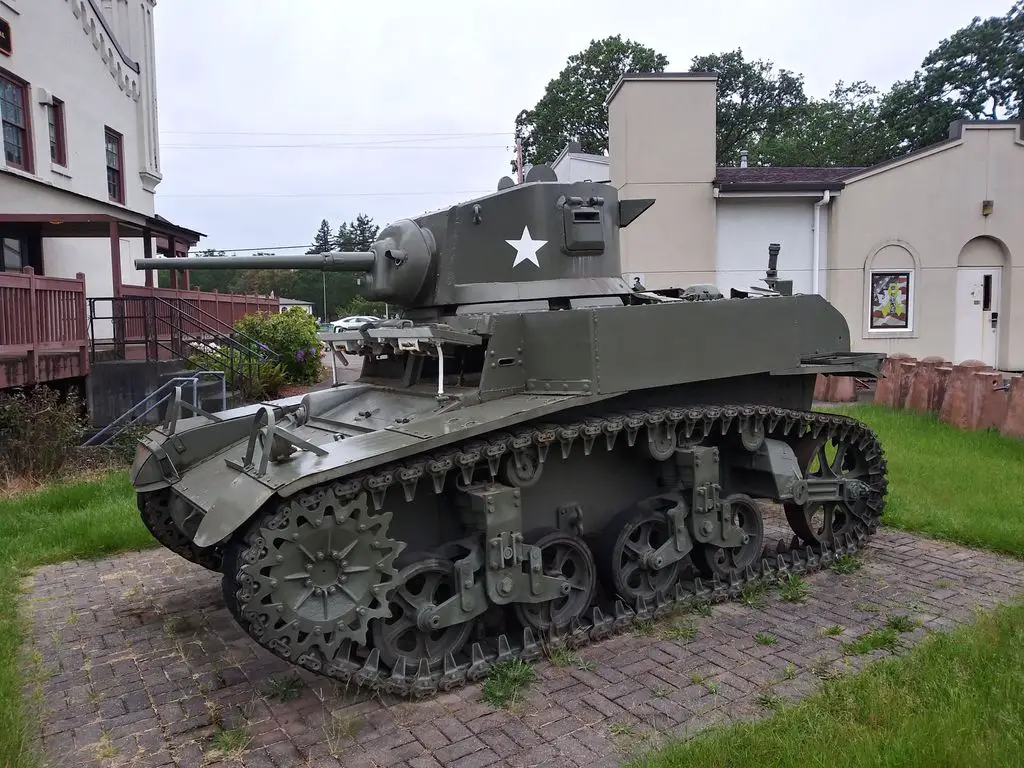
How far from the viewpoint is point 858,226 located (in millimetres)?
18172

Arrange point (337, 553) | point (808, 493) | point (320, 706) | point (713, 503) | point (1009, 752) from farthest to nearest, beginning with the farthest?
point (808, 493) < point (713, 503) < point (320, 706) < point (337, 553) < point (1009, 752)

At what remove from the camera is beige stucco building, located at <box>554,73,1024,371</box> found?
17172 mm

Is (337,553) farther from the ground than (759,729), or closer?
farther from the ground

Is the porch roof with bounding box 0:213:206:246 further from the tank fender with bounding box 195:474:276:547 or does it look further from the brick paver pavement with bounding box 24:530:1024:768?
the tank fender with bounding box 195:474:276:547

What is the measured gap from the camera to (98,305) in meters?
18.0

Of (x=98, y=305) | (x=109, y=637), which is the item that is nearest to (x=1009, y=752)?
(x=109, y=637)

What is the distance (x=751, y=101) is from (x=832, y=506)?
47086 mm

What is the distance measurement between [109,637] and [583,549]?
3.56 meters

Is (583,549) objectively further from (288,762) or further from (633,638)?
(288,762)

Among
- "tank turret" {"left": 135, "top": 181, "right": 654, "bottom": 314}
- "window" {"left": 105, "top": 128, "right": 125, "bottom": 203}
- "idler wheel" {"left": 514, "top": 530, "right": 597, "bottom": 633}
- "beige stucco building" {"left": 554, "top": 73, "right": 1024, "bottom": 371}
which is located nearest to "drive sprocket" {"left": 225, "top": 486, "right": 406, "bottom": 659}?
"idler wheel" {"left": 514, "top": 530, "right": 597, "bottom": 633}

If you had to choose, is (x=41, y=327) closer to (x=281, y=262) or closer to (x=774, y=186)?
(x=281, y=262)

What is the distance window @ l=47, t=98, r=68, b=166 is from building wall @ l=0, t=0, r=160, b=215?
0.10 meters

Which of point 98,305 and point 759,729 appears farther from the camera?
point 98,305

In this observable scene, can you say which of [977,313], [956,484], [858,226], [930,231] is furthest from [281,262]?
[977,313]
